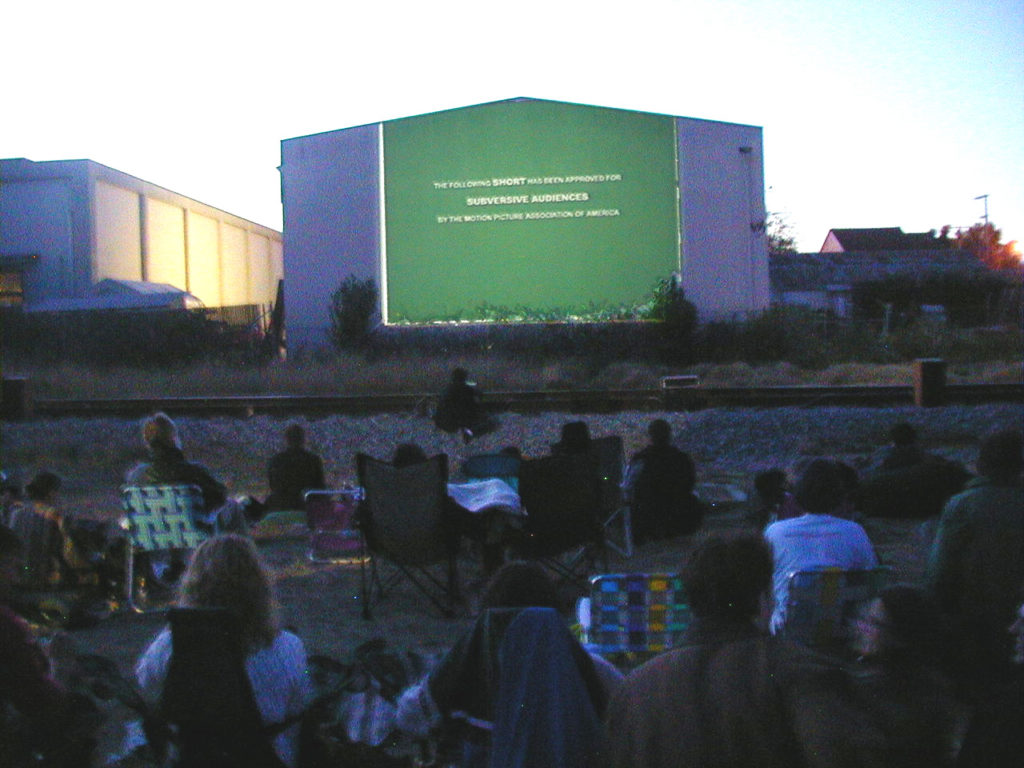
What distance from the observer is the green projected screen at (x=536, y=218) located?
3189 cm

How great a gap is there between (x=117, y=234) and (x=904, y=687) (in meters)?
39.7

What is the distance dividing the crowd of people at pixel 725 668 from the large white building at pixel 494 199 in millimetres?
27381

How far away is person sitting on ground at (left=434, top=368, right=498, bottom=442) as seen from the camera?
44.2 feet

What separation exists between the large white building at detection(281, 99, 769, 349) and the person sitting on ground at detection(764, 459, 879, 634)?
89.5ft

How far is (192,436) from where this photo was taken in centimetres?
1534

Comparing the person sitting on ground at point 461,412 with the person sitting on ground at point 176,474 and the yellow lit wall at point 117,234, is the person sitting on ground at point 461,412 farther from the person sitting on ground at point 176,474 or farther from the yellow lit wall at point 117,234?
the yellow lit wall at point 117,234

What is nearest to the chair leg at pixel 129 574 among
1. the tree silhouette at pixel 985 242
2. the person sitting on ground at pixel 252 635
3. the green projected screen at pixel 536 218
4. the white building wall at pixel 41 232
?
the person sitting on ground at pixel 252 635

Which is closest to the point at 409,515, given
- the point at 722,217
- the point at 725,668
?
the point at 725,668

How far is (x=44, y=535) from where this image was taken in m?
6.51

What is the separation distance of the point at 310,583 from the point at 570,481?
79.0 inches

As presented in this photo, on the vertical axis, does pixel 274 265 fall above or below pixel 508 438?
above

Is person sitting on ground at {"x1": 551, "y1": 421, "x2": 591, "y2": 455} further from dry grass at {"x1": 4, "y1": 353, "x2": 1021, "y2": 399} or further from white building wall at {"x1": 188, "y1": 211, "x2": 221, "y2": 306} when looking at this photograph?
white building wall at {"x1": 188, "y1": 211, "x2": 221, "y2": 306}

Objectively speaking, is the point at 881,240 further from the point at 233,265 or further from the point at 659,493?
the point at 659,493

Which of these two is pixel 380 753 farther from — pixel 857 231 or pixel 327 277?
pixel 857 231
